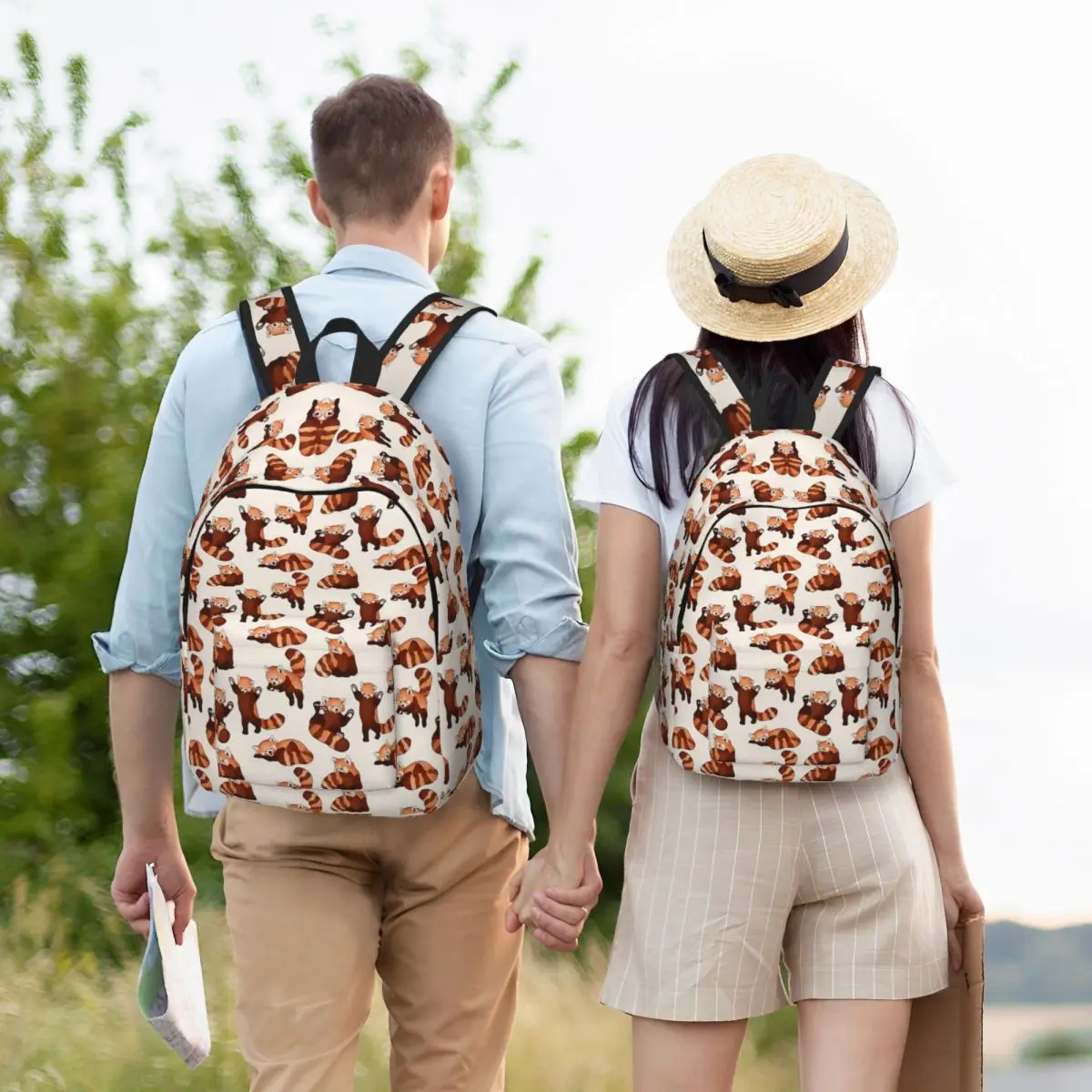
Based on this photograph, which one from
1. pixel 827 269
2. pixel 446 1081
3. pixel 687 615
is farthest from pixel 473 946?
pixel 827 269

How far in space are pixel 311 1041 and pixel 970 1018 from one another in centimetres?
90

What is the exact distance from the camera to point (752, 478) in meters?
1.78

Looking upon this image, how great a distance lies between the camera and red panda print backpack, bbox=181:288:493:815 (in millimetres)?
1750

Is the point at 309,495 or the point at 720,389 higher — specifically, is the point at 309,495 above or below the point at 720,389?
below

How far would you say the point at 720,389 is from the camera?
1.87 meters

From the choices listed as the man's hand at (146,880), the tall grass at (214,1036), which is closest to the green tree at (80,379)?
the tall grass at (214,1036)

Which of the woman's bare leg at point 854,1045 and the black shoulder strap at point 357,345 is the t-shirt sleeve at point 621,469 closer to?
the black shoulder strap at point 357,345

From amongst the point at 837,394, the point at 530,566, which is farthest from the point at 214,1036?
the point at 837,394

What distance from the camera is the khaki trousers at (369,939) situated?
1895mm

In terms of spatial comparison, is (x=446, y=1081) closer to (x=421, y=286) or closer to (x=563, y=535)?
(x=563, y=535)

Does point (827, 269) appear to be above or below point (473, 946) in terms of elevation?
above

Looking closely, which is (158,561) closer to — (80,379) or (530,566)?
(530,566)

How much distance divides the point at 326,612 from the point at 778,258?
77cm

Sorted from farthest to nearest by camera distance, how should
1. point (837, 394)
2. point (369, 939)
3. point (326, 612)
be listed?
point (369, 939)
point (837, 394)
point (326, 612)
